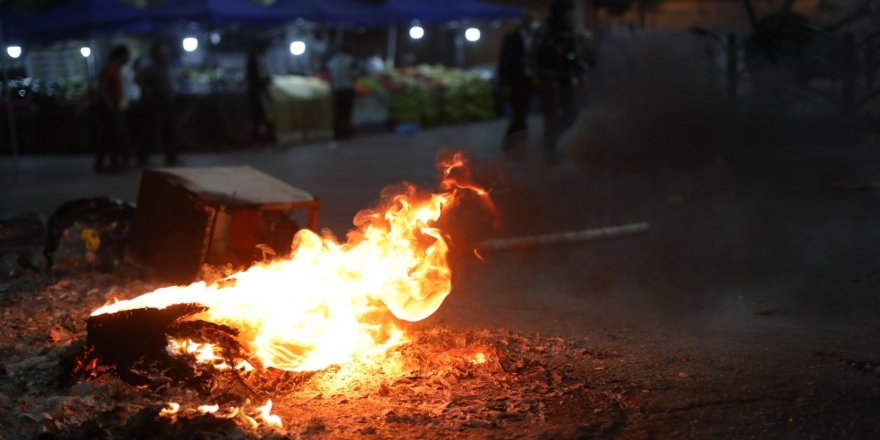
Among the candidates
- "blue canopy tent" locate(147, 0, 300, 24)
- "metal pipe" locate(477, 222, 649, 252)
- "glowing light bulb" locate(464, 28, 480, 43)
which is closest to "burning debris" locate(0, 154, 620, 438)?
"metal pipe" locate(477, 222, 649, 252)

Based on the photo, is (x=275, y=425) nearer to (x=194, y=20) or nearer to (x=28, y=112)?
(x=194, y=20)

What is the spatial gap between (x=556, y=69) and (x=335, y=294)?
818 centimetres

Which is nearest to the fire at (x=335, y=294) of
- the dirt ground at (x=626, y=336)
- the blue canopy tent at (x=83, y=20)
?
the dirt ground at (x=626, y=336)

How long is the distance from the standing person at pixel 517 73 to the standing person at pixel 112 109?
625cm

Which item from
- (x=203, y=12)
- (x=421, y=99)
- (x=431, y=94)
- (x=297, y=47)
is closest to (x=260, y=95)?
(x=203, y=12)

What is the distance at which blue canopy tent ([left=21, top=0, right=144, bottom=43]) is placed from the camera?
17.9 meters

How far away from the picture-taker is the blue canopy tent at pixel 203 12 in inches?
696

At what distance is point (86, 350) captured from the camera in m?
4.82

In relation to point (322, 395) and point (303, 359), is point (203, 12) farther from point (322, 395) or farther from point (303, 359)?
point (322, 395)

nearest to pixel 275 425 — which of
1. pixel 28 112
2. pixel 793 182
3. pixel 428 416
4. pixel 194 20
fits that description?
pixel 428 416

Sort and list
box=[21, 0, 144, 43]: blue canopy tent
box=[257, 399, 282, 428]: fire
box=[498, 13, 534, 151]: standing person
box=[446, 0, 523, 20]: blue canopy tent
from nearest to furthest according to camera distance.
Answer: box=[257, 399, 282, 428]: fire → box=[498, 13, 534, 151]: standing person → box=[21, 0, 144, 43]: blue canopy tent → box=[446, 0, 523, 20]: blue canopy tent

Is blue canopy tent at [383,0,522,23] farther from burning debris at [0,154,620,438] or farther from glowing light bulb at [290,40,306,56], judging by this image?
burning debris at [0,154,620,438]

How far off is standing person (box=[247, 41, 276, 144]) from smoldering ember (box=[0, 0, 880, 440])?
109 cm

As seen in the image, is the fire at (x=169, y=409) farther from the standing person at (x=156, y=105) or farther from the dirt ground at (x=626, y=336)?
the standing person at (x=156, y=105)
